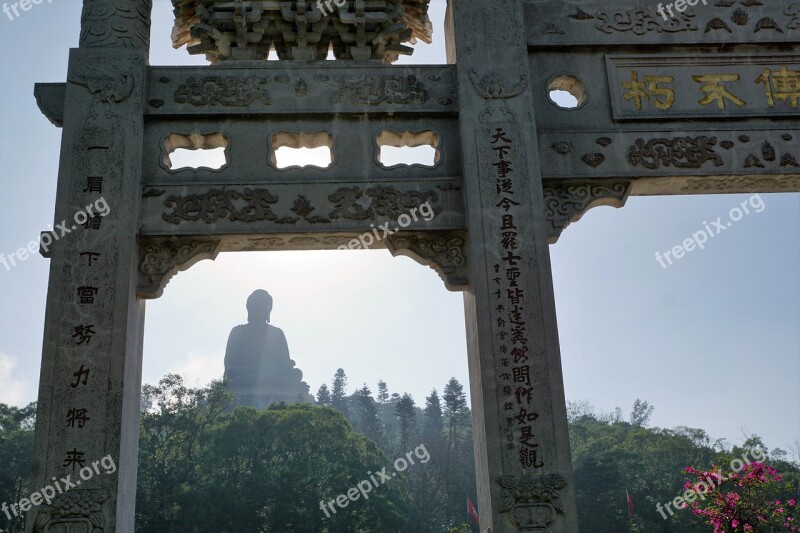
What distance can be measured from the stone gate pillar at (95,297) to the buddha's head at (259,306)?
50.9 m

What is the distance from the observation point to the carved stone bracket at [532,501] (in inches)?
208

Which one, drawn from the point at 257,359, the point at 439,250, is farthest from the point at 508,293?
the point at 257,359

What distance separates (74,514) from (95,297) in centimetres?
142

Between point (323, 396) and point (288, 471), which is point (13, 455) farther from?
point (323, 396)

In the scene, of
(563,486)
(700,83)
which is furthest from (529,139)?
(563,486)

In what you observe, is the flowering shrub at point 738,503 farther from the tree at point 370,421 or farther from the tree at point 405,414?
the tree at point 370,421

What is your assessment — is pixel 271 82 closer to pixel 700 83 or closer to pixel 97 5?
pixel 97 5

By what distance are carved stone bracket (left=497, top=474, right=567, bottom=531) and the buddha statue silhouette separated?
5238cm

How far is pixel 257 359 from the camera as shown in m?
58.3

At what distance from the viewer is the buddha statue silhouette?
188 feet

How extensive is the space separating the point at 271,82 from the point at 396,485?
2417 cm

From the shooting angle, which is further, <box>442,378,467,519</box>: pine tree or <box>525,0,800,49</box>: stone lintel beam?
<box>442,378,467,519</box>: pine tree

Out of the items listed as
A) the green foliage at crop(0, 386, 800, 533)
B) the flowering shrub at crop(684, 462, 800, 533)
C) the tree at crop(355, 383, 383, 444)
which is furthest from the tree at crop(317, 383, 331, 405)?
the flowering shrub at crop(684, 462, 800, 533)

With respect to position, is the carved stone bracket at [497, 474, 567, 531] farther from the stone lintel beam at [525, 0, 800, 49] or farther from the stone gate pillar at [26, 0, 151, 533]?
the stone lintel beam at [525, 0, 800, 49]
